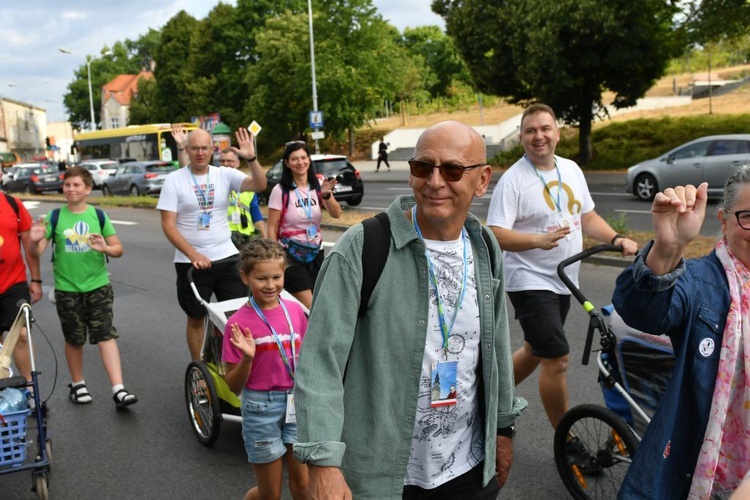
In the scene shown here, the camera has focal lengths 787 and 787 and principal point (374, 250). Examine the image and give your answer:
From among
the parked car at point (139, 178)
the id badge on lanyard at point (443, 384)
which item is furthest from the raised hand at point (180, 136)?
the parked car at point (139, 178)

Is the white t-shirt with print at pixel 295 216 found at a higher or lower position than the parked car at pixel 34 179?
higher

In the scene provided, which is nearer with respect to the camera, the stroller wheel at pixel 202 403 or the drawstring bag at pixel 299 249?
the stroller wheel at pixel 202 403

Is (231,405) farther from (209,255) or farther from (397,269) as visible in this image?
(397,269)

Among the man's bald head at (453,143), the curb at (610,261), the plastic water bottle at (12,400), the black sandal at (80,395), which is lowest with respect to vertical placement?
the black sandal at (80,395)

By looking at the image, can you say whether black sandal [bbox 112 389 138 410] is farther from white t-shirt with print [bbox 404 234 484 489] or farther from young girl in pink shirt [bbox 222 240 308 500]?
white t-shirt with print [bbox 404 234 484 489]

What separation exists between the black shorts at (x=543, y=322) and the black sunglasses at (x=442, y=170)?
6.91ft

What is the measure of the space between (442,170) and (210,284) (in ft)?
12.3

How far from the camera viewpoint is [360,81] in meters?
43.3

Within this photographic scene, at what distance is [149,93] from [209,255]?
75413mm

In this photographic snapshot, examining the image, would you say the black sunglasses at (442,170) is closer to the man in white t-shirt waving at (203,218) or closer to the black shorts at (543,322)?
the black shorts at (543,322)

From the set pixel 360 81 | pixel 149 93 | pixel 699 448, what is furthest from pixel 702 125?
pixel 149 93

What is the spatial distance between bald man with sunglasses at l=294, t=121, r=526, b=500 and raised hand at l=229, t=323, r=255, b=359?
1.33 meters

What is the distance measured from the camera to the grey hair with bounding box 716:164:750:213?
2297 mm

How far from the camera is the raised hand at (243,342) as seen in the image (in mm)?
→ 3521
